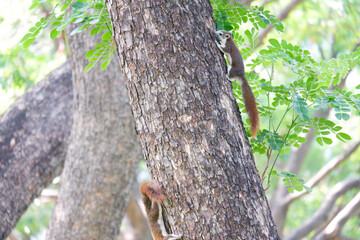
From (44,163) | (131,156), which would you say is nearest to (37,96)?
(44,163)

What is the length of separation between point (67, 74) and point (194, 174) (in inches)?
127

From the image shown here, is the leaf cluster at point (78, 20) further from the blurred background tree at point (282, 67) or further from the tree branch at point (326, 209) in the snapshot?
the tree branch at point (326, 209)

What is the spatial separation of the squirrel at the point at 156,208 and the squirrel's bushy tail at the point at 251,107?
2.00 feet

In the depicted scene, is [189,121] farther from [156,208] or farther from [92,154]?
[92,154]

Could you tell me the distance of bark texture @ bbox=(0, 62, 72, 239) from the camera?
3.79 m

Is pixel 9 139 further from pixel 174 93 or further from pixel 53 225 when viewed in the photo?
pixel 174 93

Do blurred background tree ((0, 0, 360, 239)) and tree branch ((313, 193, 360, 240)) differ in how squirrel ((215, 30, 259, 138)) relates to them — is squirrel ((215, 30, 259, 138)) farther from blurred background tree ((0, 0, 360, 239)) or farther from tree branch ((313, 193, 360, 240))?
tree branch ((313, 193, 360, 240))

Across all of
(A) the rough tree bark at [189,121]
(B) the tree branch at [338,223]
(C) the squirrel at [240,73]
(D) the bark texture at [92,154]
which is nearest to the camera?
(A) the rough tree bark at [189,121]

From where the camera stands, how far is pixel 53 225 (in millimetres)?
3779

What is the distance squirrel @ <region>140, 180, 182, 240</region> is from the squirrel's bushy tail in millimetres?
610

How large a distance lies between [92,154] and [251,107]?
77.7 inches

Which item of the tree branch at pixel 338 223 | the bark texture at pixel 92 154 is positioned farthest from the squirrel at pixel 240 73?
the tree branch at pixel 338 223

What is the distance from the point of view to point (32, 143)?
13.2 ft

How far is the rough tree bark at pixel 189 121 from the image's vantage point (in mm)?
1721
